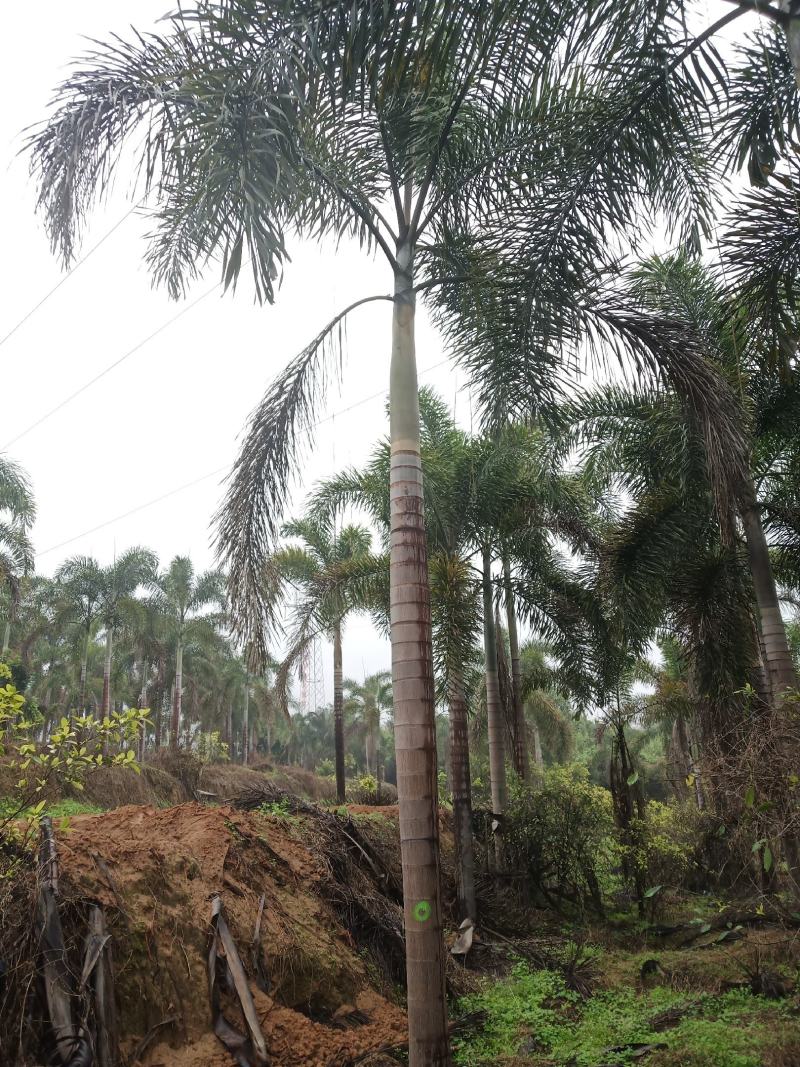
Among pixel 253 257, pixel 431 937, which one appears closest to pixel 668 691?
pixel 431 937

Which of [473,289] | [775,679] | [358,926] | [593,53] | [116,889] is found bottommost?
[358,926]

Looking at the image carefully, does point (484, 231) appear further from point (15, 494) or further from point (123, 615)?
point (123, 615)

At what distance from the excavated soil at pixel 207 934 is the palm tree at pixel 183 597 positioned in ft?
92.8

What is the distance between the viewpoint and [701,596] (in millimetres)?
11383

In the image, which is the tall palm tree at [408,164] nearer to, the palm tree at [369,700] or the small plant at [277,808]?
the small plant at [277,808]

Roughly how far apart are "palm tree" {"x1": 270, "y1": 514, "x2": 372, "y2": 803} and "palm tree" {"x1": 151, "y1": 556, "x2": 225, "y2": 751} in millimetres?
15380

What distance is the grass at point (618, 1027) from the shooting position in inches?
251

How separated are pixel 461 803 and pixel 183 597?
88.7 feet

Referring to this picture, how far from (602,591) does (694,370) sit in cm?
640

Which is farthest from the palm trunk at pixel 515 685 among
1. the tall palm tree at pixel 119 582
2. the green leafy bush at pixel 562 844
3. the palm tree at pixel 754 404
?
the tall palm tree at pixel 119 582

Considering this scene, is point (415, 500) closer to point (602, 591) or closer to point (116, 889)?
point (116, 889)

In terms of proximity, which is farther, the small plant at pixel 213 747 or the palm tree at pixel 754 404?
the small plant at pixel 213 747

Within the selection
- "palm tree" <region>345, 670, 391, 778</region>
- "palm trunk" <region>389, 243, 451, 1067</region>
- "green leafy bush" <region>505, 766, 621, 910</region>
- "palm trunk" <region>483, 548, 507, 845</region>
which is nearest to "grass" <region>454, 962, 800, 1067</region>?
"palm trunk" <region>389, 243, 451, 1067</region>

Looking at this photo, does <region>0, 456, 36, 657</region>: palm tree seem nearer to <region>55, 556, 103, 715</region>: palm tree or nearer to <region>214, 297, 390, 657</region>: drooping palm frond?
<region>55, 556, 103, 715</region>: palm tree
